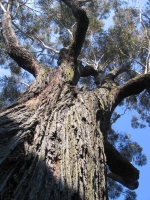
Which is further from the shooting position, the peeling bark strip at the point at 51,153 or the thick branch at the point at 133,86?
the thick branch at the point at 133,86

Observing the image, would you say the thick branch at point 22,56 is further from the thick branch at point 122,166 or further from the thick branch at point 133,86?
the thick branch at point 122,166

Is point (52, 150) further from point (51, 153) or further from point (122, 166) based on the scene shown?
point (122, 166)

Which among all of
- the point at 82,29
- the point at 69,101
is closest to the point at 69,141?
the point at 69,101

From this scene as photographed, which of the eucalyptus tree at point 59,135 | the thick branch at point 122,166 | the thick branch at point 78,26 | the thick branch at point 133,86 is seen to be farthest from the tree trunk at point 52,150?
the thick branch at point 78,26

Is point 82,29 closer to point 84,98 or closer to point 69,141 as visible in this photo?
point 84,98

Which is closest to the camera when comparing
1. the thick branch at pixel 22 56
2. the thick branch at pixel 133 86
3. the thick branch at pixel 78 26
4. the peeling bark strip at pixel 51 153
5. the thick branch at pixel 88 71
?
the peeling bark strip at pixel 51 153

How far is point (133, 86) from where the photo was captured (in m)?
4.78

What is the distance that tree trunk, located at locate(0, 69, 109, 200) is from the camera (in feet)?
5.78

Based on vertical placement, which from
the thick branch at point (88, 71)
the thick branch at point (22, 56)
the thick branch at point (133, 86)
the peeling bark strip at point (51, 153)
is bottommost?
the peeling bark strip at point (51, 153)

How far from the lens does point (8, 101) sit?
1043cm

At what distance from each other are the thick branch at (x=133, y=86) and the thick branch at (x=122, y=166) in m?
0.94

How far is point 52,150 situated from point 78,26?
2998 mm

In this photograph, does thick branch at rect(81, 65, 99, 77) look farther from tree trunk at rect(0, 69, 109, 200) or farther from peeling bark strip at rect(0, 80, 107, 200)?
peeling bark strip at rect(0, 80, 107, 200)

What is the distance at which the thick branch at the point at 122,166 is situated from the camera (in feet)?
14.2
